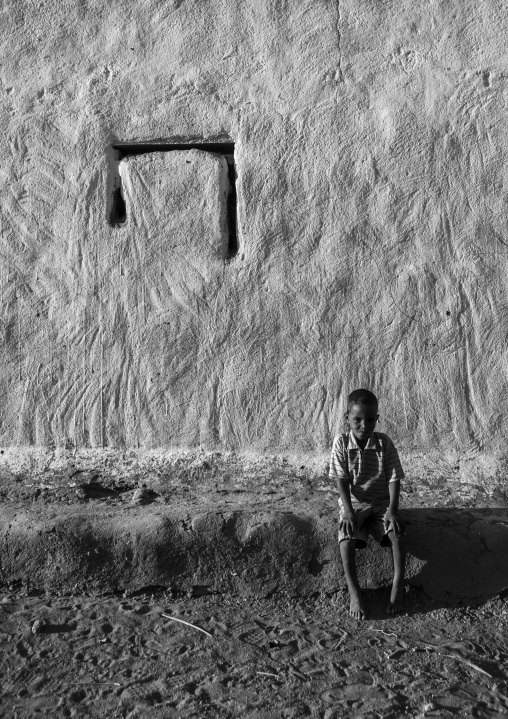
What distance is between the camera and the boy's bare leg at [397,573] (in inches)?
118

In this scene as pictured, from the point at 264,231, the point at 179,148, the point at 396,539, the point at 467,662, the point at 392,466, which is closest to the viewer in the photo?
the point at 467,662

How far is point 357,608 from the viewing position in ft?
9.86

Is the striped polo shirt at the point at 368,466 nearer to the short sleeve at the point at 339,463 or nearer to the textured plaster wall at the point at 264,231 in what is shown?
the short sleeve at the point at 339,463

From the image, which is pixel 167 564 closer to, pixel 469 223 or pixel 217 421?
pixel 217 421

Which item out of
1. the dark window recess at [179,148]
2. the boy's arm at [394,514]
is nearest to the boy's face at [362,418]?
the boy's arm at [394,514]

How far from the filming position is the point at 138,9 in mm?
3910

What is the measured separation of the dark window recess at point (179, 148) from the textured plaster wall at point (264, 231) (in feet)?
0.17

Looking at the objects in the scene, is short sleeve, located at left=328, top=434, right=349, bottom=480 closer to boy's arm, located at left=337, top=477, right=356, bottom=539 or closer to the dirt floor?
boy's arm, located at left=337, top=477, right=356, bottom=539

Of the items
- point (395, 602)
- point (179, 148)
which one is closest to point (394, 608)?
point (395, 602)

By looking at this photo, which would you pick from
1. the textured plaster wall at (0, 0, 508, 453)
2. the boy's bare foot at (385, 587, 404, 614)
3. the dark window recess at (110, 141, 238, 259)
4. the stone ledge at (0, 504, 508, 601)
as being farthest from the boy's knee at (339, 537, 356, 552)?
the dark window recess at (110, 141, 238, 259)

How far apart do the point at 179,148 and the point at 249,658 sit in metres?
2.42

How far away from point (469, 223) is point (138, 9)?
6.41 ft

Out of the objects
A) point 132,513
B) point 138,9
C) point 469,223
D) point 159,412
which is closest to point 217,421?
point 159,412

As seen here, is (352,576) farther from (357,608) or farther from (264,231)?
(264,231)
